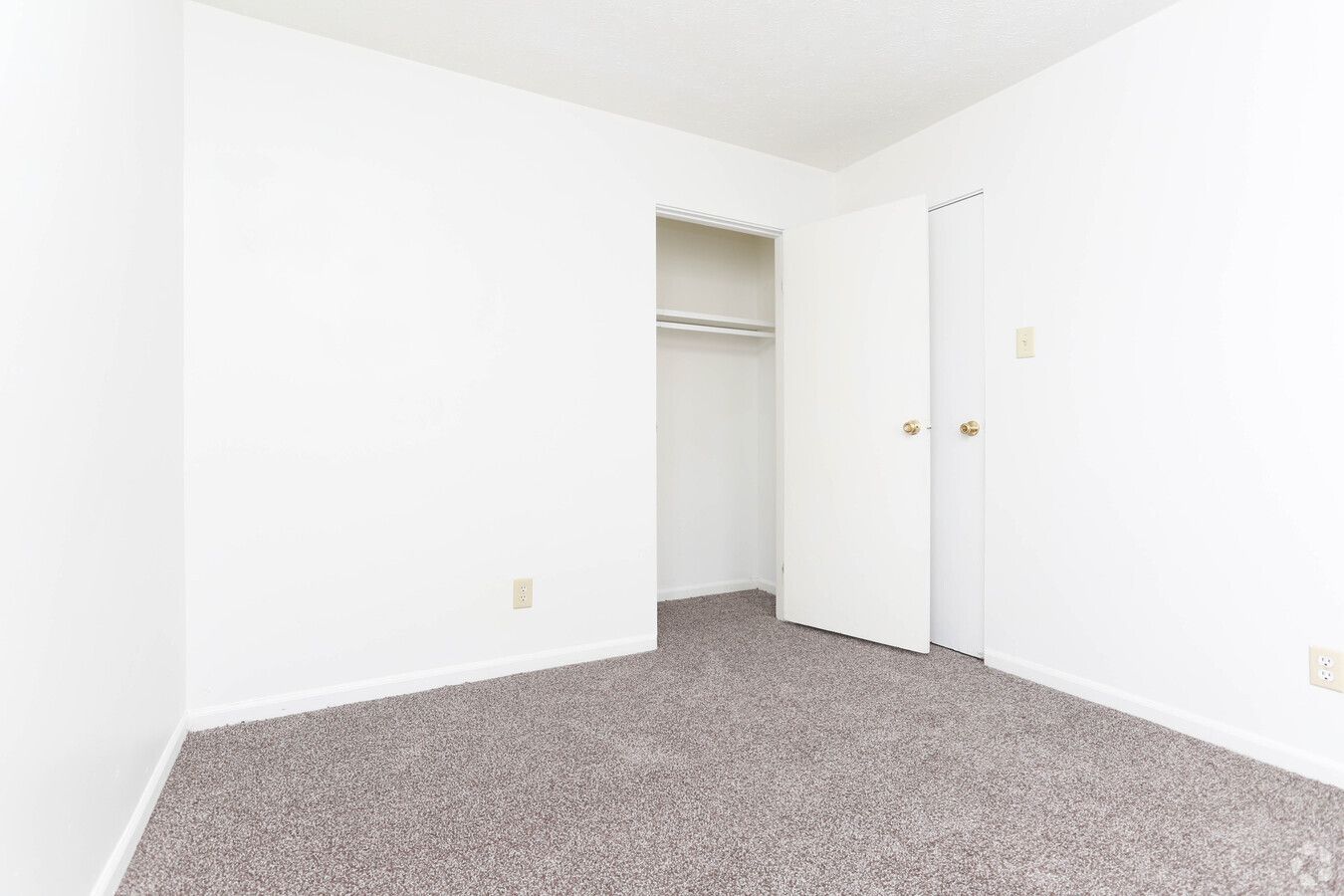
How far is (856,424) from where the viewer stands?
10.2ft

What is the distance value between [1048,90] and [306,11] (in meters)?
2.62

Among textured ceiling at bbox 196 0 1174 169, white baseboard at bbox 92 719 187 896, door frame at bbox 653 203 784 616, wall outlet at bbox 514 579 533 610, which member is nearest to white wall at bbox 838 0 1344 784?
textured ceiling at bbox 196 0 1174 169

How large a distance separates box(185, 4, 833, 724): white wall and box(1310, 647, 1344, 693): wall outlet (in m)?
2.18

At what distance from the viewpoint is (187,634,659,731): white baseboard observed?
7.22 ft

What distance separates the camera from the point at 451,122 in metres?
2.57

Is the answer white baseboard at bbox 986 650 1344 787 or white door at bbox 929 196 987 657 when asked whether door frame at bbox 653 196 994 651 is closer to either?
white door at bbox 929 196 987 657

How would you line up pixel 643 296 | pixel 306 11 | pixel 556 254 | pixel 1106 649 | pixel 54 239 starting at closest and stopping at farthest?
pixel 54 239 → pixel 306 11 → pixel 1106 649 → pixel 556 254 → pixel 643 296

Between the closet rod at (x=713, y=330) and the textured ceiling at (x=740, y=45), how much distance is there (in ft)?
3.20

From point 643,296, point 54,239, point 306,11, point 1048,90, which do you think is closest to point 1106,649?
point 1048,90

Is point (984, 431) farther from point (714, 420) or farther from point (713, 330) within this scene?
point (714, 420)

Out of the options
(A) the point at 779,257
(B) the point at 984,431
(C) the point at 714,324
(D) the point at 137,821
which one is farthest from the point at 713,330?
(D) the point at 137,821

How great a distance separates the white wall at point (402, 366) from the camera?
2217 millimetres

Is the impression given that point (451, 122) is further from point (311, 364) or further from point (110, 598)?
point (110, 598)

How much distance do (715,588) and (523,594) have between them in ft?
5.27
